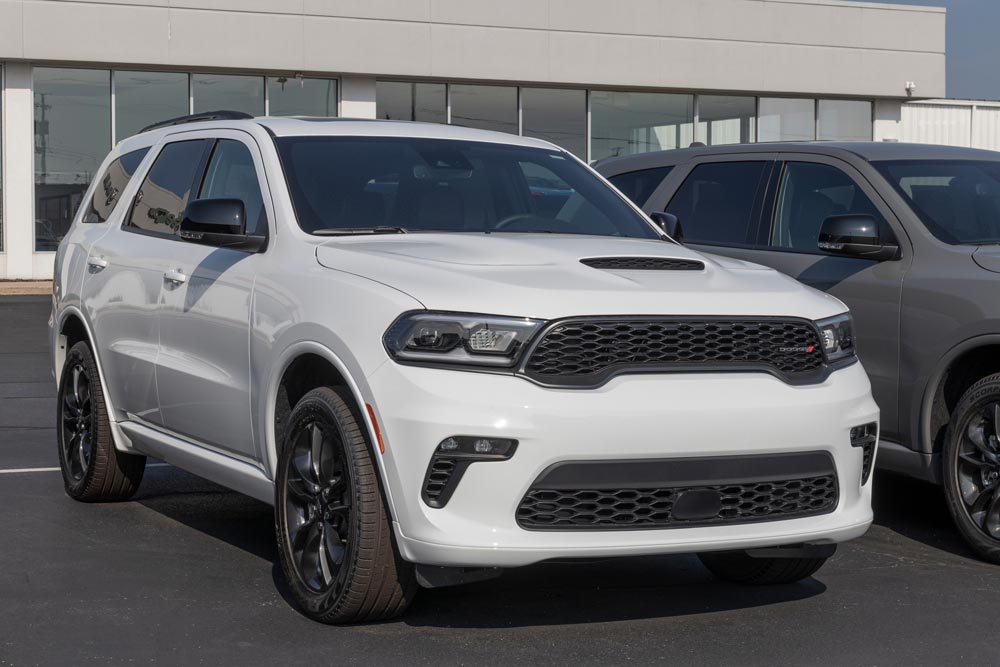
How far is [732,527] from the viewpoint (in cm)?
473

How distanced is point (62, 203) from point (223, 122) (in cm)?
2150

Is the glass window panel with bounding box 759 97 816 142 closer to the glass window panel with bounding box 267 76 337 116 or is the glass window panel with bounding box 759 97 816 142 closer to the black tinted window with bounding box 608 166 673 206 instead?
the glass window panel with bounding box 267 76 337 116

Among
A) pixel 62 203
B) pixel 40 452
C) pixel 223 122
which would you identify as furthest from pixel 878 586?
pixel 62 203

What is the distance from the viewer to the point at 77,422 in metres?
7.54

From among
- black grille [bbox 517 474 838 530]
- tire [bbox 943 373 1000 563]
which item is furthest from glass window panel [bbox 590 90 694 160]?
black grille [bbox 517 474 838 530]

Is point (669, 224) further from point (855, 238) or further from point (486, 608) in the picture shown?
point (486, 608)

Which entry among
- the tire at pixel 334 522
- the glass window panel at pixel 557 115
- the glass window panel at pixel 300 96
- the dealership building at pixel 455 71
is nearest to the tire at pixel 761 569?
the tire at pixel 334 522

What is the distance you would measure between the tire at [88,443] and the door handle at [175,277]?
1032mm

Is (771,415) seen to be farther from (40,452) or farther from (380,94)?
(380,94)

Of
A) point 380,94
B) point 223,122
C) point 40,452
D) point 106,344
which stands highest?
point 380,94

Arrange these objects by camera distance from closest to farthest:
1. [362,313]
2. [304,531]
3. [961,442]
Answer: [362,313] → [304,531] → [961,442]

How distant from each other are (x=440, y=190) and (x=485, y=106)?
80.0 feet

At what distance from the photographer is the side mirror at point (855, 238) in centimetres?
677

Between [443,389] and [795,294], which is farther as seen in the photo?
[795,294]
